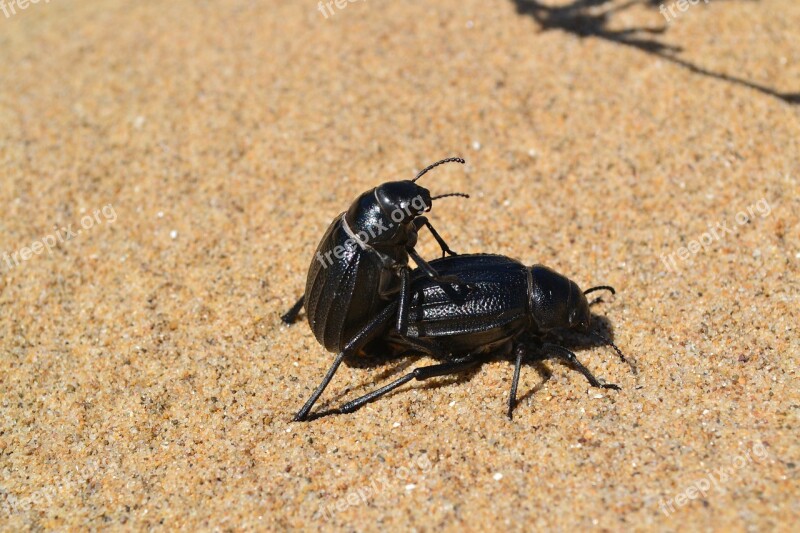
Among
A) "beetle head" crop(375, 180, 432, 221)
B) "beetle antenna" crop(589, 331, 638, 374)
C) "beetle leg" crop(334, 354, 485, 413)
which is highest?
"beetle head" crop(375, 180, 432, 221)

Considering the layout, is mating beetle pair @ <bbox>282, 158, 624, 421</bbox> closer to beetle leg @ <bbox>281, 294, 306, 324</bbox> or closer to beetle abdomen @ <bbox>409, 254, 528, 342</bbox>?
beetle abdomen @ <bbox>409, 254, 528, 342</bbox>

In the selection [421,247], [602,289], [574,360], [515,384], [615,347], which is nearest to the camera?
[515,384]

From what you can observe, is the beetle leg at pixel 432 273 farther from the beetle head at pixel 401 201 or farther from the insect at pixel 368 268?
the beetle head at pixel 401 201

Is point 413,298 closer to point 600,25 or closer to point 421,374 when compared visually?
point 421,374

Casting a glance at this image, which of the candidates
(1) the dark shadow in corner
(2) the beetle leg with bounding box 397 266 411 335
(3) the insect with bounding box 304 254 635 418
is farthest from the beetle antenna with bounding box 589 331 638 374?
(1) the dark shadow in corner

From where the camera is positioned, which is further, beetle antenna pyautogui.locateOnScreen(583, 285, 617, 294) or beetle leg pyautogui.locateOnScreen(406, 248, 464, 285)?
beetle antenna pyautogui.locateOnScreen(583, 285, 617, 294)

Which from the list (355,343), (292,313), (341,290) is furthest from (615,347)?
(292,313)

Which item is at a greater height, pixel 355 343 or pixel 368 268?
pixel 368 268

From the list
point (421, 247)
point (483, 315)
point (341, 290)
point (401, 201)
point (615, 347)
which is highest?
point (401, 201)
